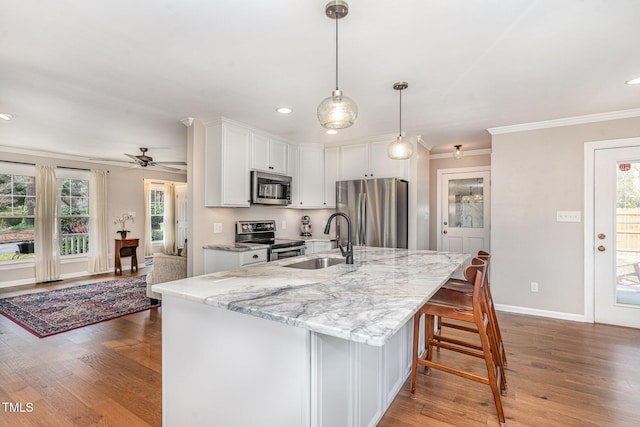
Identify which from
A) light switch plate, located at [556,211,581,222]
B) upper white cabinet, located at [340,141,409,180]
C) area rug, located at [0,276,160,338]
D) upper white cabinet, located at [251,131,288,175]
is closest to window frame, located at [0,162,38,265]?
area rug, located at [0,276,160,338]

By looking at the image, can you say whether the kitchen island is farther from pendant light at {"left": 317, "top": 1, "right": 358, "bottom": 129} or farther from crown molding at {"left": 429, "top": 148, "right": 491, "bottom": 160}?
crown molding at {"left": 429, "top": 148, "right": 491, "bottom": 160}

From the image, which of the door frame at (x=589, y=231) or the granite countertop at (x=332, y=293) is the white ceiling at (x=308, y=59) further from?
the granite countertop at (x=332, y=293)

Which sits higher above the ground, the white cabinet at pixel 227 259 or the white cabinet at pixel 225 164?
the white cabinet at pixel 225 164

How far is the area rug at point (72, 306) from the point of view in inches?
137

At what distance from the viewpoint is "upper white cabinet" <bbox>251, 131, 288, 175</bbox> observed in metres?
4.04

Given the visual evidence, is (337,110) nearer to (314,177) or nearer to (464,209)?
(314,177)

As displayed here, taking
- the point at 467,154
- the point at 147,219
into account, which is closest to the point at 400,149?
the point at 467,154

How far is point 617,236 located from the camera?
Result: 342 cm

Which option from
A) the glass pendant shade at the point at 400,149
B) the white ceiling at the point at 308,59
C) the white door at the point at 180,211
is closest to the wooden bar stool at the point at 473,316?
the glass pendant shade at the point at 400,149

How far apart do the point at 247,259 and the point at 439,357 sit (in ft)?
7.04

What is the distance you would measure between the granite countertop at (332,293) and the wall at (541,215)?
218 centimetres

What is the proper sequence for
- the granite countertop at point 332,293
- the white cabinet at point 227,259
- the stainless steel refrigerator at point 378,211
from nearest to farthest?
the granite countertop at point 332,293 < the white cabinet at point 227,259 < the stainless steel refrigerator at point 378,211

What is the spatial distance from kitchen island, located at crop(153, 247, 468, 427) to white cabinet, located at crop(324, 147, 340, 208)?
298 cm

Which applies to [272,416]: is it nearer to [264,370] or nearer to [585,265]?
[264,370]
